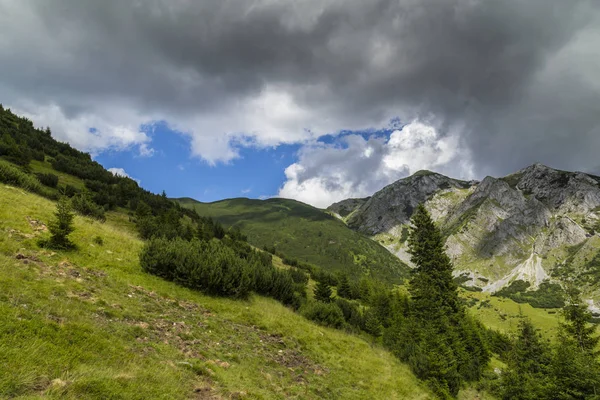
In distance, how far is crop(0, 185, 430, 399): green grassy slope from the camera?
7008 millimetres

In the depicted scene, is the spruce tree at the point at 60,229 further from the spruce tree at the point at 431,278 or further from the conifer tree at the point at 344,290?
the conifer tree at the point at 344,290

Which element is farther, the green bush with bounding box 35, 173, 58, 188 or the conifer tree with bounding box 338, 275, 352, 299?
the conifer tree with bounding box 338, 275, 352, 299

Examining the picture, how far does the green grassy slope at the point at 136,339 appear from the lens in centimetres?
701

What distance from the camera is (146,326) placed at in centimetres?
1188

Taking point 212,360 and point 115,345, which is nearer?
point 115,345

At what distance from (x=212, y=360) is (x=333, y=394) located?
5.94 meters

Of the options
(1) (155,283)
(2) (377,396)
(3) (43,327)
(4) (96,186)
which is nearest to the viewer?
(3) (43,327)

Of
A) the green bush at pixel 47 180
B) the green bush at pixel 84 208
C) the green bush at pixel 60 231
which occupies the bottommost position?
the green bush at pixel 60 231

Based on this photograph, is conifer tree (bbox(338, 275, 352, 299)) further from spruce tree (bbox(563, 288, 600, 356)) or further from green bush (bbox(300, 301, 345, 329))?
spruce tree (bbox(563, 288, 600, 356))

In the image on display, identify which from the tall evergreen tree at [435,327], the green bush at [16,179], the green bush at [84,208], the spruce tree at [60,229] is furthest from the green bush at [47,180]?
the tall evergreen tree at [435,327]

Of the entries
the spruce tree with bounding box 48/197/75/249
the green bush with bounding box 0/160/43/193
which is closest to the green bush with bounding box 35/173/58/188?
the green bush with bounding box 0/160/43/193

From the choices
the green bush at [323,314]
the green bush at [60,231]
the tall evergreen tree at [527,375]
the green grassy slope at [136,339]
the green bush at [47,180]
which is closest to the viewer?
the green grassy slope at [136,339]

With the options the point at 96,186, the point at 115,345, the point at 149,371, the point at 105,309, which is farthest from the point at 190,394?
the point at 96,186

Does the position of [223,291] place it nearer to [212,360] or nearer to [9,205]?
[212,360]
